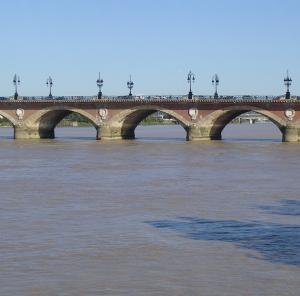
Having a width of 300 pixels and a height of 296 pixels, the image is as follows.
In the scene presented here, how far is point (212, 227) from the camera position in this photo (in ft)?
70.5

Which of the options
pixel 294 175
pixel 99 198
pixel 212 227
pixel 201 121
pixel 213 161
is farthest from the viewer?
pixel 201 121

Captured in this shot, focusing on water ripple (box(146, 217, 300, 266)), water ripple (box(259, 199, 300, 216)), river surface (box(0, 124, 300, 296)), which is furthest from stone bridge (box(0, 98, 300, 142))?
water ripple (box(146, 217, 300, 266))

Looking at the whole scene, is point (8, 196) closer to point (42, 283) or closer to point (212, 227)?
point (212, 227)

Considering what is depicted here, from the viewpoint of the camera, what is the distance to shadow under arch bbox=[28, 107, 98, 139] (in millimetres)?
80750

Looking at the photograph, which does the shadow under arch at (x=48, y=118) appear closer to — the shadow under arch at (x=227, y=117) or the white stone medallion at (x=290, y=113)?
the shadow under arch at (x=227, y=117)

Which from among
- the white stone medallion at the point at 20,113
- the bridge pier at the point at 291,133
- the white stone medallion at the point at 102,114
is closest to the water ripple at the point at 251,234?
the bridge pier at the point at 291,133

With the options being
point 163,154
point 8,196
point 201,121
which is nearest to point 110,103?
point 201,121

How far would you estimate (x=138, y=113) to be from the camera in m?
78.6

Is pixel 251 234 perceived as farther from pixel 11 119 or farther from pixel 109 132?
pixel 11 119

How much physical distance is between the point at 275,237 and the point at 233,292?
5228 mm

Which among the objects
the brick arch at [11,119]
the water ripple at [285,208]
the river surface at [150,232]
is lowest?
the river surface at [150,232]

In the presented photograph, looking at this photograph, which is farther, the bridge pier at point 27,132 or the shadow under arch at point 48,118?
the bridge pier at point 27,132

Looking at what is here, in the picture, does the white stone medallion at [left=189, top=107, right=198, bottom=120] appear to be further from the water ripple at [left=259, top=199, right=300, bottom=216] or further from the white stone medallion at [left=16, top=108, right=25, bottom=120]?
the water ripple at [left=259, top=199, right=300, bottom=216]

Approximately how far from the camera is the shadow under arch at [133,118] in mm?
75188
